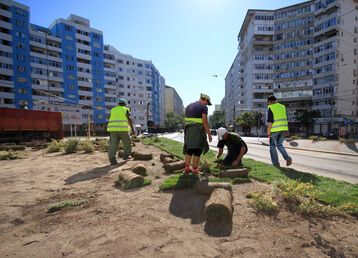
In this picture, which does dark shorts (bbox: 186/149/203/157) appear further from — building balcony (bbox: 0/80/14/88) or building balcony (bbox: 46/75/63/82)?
building balcony (bbox: 46/75/63/82)

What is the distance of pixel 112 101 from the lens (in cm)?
6228

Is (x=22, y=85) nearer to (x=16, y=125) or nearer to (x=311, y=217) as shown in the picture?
(x=16, y=125)

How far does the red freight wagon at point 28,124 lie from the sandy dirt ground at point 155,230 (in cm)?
1346

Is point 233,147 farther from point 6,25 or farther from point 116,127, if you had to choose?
point 6,25

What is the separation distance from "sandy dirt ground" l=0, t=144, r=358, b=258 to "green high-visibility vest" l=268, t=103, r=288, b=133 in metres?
3.01

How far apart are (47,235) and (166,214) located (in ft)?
4.31

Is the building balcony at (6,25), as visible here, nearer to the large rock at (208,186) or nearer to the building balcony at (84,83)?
the building balcony at (84,83)

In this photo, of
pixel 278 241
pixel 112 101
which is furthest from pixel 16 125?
pixel 112 101

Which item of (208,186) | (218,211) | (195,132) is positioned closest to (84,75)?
(195,132)

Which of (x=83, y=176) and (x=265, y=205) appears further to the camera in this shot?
(x=83, y=176)

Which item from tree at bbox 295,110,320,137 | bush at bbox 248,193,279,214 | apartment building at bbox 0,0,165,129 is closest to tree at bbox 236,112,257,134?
tree at bbox 295,110,320,137

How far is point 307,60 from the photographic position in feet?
172

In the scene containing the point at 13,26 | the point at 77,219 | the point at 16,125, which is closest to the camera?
the point at 77,219

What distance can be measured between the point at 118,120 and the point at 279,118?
16.0ft
